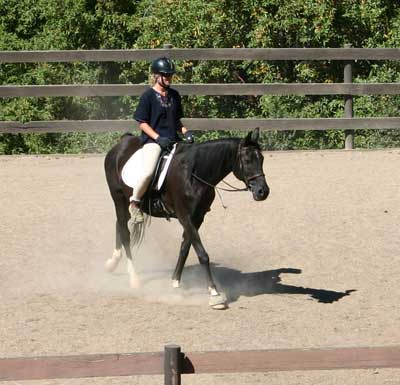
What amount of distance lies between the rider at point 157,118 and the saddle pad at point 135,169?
0.28 ft

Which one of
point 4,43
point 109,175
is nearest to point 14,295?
point 109,175

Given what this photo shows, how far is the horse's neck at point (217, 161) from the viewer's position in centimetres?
978

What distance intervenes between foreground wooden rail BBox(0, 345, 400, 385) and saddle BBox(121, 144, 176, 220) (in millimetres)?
4585

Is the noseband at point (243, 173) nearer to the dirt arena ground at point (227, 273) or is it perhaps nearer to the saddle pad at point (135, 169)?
the saddle pad at point (135, 169)

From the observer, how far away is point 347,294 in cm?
1040

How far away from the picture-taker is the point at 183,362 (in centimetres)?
573

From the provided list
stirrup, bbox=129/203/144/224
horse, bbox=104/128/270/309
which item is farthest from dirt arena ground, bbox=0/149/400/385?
stirrup, bbox=129/203/144/224

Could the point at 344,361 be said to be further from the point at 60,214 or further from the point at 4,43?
the point at 4,43

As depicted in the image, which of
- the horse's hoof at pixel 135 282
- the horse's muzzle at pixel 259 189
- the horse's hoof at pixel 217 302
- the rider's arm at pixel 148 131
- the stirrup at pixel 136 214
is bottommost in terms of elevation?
the horse's hoof at pixel 135 282

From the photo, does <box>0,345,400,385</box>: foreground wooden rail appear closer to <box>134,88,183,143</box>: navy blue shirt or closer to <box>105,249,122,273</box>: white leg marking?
<box>134,88,183,143</box>: navy blue shirt

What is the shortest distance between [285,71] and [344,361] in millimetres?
14783

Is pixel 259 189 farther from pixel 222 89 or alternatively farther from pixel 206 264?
pixel 222 89

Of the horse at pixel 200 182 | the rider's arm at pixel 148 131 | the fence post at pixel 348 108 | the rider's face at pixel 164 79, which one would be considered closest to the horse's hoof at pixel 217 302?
the horse at pixel 200 182

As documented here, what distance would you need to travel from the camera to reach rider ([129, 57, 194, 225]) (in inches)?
398
